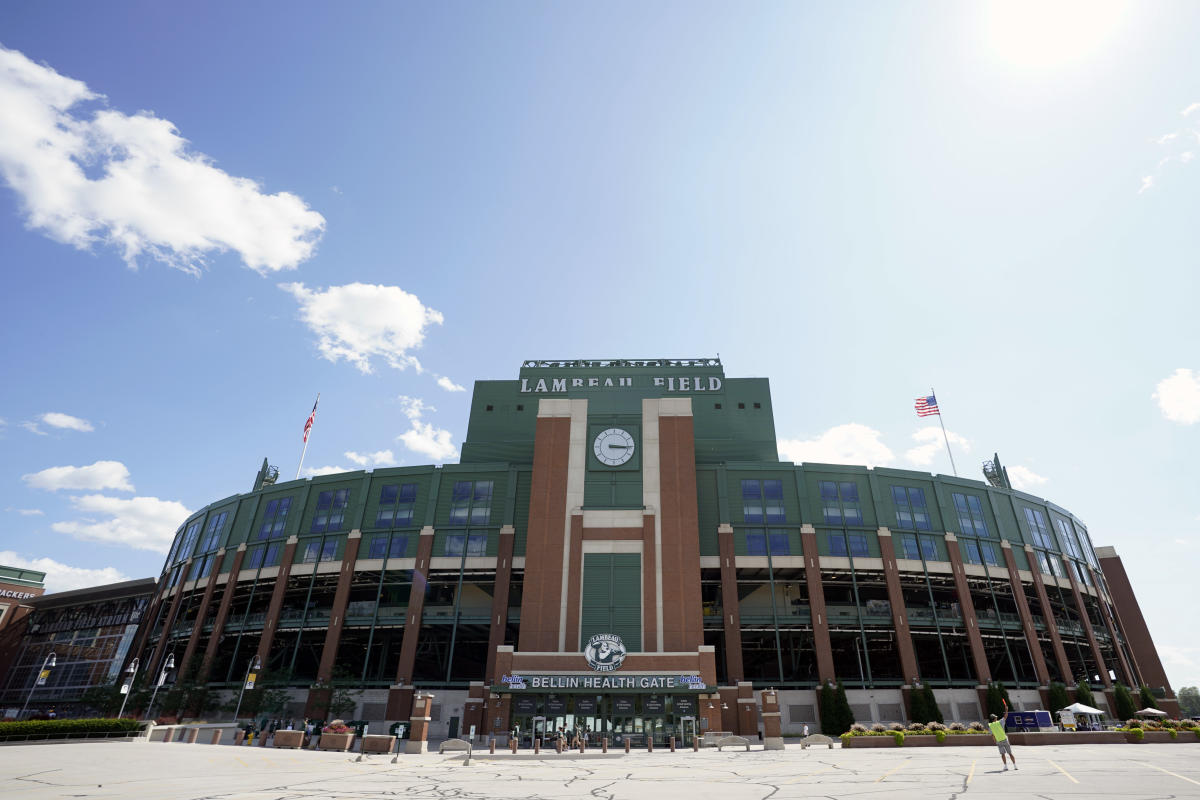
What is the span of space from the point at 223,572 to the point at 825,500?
61.9m

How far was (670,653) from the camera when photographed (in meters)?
48.9

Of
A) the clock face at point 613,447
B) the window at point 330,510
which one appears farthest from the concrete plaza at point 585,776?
the window at point 330,510

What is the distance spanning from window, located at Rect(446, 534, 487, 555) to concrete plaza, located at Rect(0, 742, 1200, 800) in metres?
27.4

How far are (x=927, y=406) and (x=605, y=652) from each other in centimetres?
4133

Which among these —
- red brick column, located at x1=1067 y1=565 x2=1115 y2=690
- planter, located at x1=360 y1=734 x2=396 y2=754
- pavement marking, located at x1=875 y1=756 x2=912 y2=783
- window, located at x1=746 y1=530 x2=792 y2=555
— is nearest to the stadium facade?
window, located at x1=746 y1=530 x2=792 y2=555

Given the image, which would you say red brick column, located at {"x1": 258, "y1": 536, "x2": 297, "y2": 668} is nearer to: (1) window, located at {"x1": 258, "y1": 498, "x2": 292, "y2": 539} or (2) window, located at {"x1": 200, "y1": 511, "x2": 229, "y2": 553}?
(1) window, located at {"x1": 258, "y1": 498, "x2": 292, "y2": 539}

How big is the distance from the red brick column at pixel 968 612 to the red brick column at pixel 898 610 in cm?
498

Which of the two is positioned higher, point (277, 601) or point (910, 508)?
point (910, 508)

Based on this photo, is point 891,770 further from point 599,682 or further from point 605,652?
point 605,652

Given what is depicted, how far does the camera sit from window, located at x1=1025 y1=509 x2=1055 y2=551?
67.2 meters

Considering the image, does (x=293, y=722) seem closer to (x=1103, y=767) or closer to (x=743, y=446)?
(x=743, y=446)

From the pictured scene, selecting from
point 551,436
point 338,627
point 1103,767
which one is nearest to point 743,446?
point 551,436

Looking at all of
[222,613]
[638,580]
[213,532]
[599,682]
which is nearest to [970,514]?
[638,580]

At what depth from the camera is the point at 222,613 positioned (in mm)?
63344
